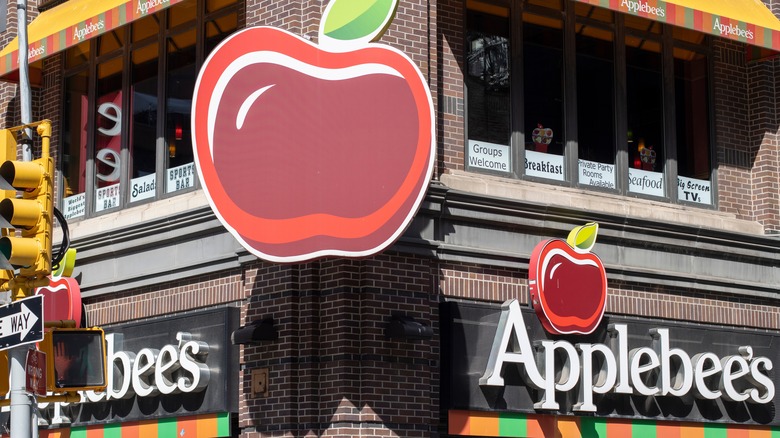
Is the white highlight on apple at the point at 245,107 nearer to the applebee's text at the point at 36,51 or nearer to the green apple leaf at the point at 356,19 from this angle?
the green apple leaf at the point at 356,19

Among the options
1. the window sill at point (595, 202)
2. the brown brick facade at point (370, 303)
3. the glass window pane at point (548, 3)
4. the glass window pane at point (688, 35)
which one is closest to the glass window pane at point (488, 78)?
the brown brick facade at point (370, 303)

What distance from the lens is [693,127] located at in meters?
20.9

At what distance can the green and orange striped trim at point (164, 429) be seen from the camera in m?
17.9

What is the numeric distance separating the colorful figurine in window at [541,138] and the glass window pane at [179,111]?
4.55 meters

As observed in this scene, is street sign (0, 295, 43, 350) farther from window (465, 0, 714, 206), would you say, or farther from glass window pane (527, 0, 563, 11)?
glass window pane (527, 0, 563, 11)

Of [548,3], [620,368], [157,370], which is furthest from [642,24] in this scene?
[157,370]

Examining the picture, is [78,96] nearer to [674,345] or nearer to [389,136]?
[389,136]

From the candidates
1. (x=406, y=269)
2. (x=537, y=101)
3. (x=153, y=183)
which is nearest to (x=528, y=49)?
(x=537, y=101)

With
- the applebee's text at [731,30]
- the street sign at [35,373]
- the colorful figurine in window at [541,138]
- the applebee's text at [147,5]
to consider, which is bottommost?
the street sign at [35,373]

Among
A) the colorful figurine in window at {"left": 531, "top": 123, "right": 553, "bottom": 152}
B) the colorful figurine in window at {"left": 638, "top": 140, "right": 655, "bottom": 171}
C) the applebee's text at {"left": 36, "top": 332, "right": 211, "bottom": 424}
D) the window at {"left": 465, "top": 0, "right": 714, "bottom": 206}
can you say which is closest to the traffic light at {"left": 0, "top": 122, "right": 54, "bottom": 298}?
the applebee's text at {"left": 36, "top": 332, "right": 211, "bottom": 424}

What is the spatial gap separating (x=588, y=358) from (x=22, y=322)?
7.59m

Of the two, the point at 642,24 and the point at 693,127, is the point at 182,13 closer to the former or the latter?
the point at 642,24

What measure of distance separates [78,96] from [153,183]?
2.60 m

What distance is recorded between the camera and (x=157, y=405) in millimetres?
18812
